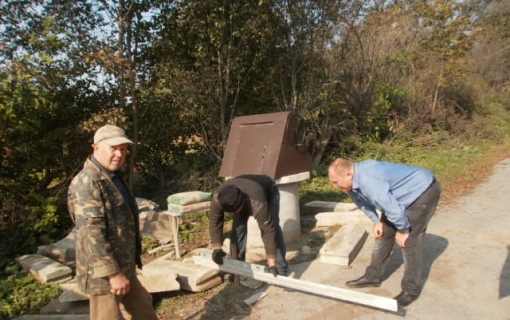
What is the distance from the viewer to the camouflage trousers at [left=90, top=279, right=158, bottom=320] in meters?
2.61

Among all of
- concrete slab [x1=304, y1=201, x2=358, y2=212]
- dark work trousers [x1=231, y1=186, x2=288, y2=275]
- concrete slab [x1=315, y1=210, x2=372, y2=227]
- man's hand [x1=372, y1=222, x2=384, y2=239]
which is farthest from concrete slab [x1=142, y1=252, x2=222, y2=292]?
concrete slab [x1=304, y1=201, x2=358, y2=212]

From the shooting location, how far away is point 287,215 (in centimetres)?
562

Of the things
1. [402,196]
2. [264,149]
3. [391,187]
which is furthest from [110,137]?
[264,149]

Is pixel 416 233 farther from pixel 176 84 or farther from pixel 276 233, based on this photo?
pixel 176 84

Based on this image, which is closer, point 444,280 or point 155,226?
point 444,280

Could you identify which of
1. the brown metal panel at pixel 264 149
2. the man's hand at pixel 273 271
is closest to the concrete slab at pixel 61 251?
the brown metal panel at pixel 264 149

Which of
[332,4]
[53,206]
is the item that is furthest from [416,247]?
[332,4]

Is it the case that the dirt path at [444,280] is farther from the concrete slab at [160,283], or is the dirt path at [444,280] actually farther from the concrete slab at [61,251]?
the concrete slab at [61,251]

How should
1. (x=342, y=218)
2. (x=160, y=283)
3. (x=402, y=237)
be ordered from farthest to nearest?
(x=342, y=218), (x=160, y=283), (x=402, y=237)

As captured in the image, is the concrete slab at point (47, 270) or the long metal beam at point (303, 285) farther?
the concrete slab at point (47, 270)

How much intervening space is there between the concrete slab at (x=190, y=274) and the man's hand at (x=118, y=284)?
1.55 m

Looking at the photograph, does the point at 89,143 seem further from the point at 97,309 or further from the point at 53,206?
the point at 97,309

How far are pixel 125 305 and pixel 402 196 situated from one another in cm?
262

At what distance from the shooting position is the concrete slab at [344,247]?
477 cm
